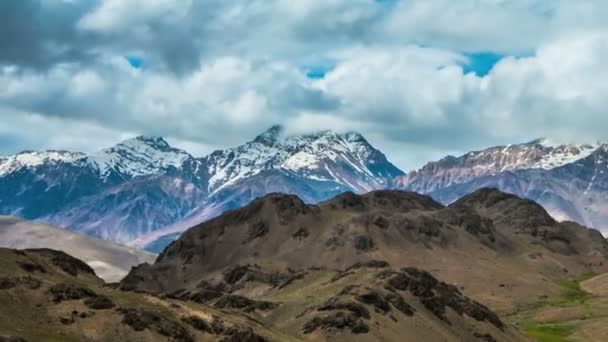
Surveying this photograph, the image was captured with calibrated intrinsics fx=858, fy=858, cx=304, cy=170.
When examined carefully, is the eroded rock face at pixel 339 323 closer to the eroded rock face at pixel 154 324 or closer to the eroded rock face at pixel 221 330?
the eroded rock face at pixel 221 330

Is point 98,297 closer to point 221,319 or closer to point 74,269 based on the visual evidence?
point 221,319

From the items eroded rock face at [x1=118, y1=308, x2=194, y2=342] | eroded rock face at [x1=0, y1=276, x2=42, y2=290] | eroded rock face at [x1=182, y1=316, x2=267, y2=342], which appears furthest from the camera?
eroded rock face at [x1=182, y1=316, x2=267, y2=342]

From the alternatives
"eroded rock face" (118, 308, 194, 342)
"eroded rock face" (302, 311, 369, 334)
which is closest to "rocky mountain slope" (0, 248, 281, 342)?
"eroded rock face" (118, 308, 194, 342)

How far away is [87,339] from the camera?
358ft

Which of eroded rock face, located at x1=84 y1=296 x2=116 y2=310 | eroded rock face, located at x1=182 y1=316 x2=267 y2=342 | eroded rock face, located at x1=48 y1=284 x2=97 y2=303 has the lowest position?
eroded rock face, located at x1=182 y1=316 x2=267 y2=342

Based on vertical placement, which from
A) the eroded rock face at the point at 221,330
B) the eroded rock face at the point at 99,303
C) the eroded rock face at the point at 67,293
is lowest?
the eroded rock face at the point at 221,330

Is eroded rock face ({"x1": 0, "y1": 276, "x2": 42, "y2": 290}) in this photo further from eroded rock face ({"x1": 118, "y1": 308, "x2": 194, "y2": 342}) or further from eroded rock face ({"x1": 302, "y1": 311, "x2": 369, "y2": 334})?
eroded rock face ({"x1": 302, "y1": 311, "x2": 369, "y2": 334})

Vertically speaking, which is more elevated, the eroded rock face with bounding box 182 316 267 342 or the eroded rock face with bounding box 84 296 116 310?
the eroded rock face with bounding box 84 296 116 310

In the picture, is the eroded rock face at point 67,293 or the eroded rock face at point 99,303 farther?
the eroded rock face at point 99,303

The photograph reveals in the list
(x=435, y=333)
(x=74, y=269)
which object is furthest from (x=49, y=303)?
(x=435, y=333)

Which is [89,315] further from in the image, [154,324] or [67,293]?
[154,324]

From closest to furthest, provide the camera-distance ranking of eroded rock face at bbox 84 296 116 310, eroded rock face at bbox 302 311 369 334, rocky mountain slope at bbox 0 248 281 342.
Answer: rocky mountain slope at bbox 0 248 281 342, eroded rock face at bbox 84 296 116 310, eroded rock face at bbox 302 311 369 334

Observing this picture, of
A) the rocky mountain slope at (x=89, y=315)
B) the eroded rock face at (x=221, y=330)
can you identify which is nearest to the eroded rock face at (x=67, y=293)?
the rocky mountain slope at (x=89, y=315)

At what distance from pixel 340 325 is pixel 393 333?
12298 mm
